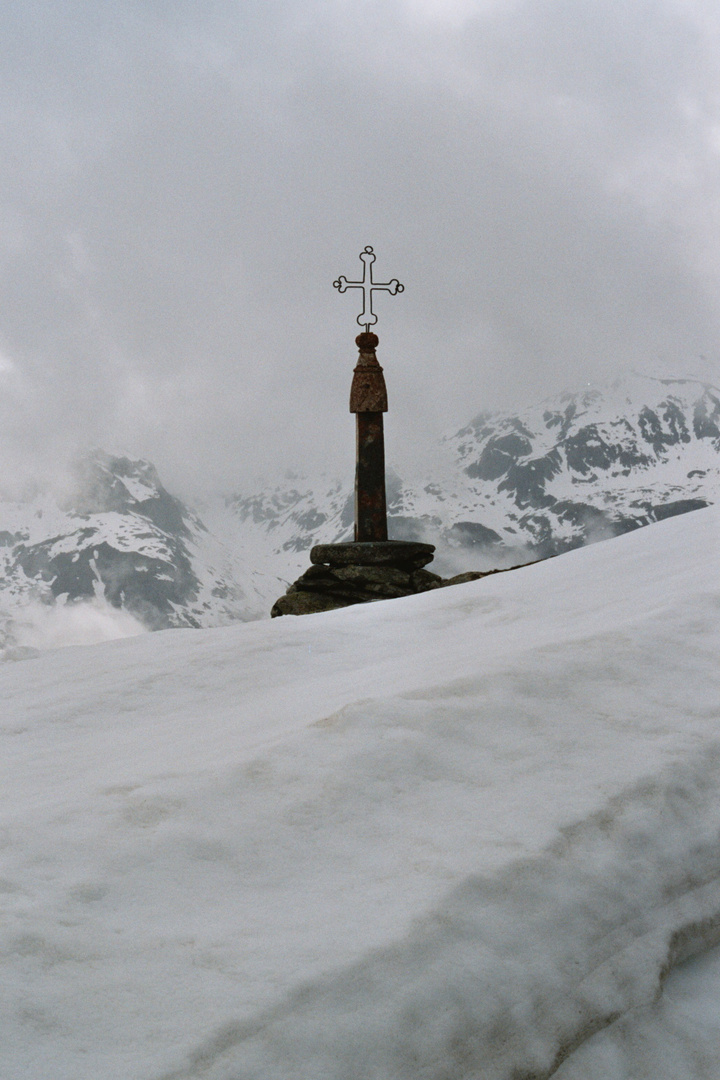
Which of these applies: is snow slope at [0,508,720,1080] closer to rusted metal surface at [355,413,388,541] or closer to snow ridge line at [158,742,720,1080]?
snow ridge line at [158,742,720,1080]

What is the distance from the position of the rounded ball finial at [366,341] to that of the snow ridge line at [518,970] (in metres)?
12.1

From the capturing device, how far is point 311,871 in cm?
205

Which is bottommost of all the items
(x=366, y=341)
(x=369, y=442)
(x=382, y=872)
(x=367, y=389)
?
(x=382, y=872)

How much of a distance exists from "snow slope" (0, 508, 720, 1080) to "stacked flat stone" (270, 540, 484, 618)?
861 cm

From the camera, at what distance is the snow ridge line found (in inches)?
62.8

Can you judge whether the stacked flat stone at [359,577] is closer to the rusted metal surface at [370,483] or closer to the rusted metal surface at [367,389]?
the rusted metal surface at [370,483]

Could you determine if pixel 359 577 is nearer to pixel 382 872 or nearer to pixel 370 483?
pixel 370 483

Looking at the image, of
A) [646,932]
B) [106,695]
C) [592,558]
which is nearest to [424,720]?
[646,932]

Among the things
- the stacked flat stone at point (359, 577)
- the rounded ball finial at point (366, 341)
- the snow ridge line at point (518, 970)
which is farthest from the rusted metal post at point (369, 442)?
the snow ridge line at point (518, 970)

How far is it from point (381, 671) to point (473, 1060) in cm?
213

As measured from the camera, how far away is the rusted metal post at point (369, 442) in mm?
13492

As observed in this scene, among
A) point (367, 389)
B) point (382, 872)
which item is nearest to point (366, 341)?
point (367, 389)

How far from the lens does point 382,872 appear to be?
2020mm

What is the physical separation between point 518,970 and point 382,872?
0.38m
